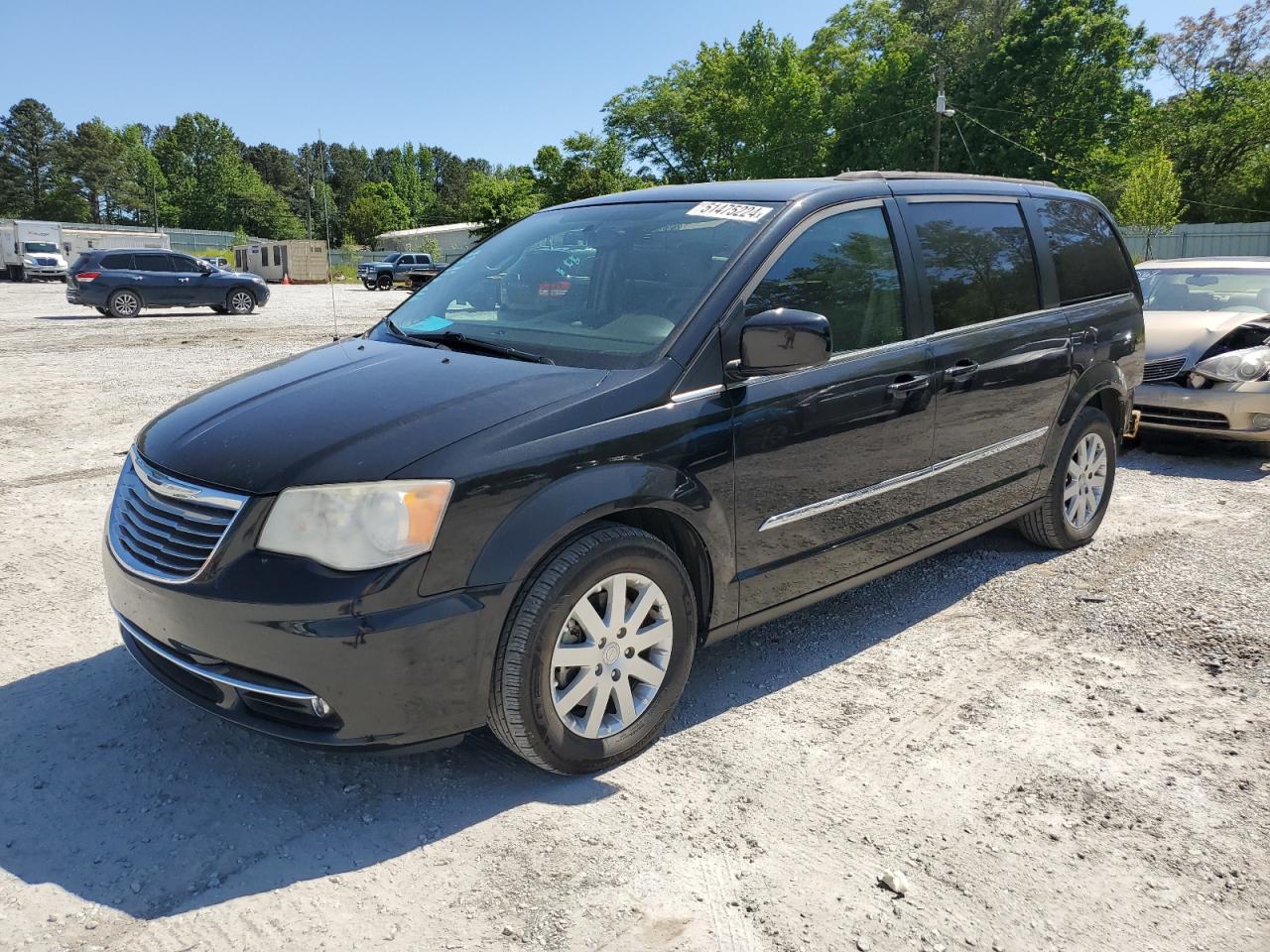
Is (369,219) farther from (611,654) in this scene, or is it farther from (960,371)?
(611,654)

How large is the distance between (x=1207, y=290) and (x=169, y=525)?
9.14m

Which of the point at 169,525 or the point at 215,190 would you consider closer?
the point at 169,525

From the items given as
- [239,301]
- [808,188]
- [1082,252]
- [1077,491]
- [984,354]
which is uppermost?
[808,188]

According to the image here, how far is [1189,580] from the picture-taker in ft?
16.1

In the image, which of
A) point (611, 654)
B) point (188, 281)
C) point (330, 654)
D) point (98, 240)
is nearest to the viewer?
point (330, 654)

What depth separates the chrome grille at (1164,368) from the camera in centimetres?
786

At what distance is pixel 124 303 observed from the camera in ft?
75.4

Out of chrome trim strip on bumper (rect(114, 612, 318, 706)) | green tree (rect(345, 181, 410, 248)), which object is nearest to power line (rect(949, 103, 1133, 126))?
chrome trim strip on bumper (rect(114, 612, 318, 706))

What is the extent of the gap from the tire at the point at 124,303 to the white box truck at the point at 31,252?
24882mm

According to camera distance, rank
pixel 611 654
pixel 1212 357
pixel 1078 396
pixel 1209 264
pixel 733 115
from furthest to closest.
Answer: pixel 733 115 → pixel 1209 264 → pixel 1212 357 → pixel 1078 396 → pixel 611 654

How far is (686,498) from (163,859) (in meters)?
1.82

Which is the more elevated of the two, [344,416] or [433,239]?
[433,239]

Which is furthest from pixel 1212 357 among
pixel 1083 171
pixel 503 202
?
pixel 503 202

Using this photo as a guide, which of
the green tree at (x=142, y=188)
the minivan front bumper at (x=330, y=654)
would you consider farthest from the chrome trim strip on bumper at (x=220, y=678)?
the green tree at (x=142, y=188)
